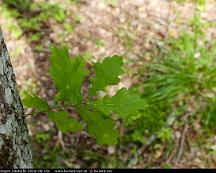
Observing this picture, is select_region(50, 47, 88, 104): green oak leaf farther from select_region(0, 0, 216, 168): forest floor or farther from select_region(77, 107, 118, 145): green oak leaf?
select_region(0, 0, 216, 168): forest floor

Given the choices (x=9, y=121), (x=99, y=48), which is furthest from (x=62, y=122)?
(x=99, y=48)

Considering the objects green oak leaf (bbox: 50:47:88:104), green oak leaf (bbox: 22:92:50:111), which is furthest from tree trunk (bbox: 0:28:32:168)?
green oak leaf (bbox: 50:47:88:104)

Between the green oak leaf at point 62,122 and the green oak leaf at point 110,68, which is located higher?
the green oak leaf at point 110,68

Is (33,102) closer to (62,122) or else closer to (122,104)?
(62,122)

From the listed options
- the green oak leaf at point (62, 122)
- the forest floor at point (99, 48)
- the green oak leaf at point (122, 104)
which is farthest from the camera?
the forest floor at point (99, 48)

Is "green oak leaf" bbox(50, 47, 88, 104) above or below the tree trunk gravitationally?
above

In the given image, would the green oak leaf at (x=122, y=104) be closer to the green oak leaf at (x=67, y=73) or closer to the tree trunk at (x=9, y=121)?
the green oak leaf at (x=67, y=73)

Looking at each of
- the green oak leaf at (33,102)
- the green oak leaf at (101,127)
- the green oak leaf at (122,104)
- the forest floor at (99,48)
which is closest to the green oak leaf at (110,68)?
the green oak leaf at (122,104)
